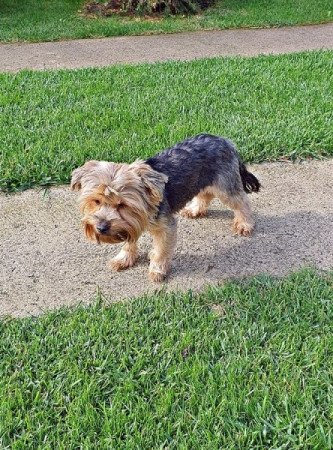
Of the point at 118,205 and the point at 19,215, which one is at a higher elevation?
the point at 118,205

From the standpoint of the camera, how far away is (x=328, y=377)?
3.14 metres

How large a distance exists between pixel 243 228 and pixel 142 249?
2.85 ft

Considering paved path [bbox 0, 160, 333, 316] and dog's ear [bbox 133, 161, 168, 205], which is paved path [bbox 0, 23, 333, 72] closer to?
paved path [bbox 0, 160, 333, 316]

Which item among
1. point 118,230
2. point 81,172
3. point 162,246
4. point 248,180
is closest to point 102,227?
point 118,230

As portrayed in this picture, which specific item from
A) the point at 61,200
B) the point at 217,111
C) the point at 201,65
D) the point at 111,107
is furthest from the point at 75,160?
the point at 201,65

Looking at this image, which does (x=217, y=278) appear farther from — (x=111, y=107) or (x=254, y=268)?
(x=111, y=107)

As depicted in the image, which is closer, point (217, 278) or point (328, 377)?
point (328, 377)

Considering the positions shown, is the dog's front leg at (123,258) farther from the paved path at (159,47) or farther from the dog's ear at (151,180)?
the paved path at (159,47)

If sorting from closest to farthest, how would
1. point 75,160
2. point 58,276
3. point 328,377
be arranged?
point 328,377
point 58,276
point 75,160

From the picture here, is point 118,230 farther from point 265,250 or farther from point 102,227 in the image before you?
point 265,250

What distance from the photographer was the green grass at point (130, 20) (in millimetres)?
11289

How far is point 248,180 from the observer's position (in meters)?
4.67

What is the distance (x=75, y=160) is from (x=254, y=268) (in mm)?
2287

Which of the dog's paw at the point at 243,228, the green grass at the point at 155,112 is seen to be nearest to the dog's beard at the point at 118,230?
the dog's paw at the point at 243,228
